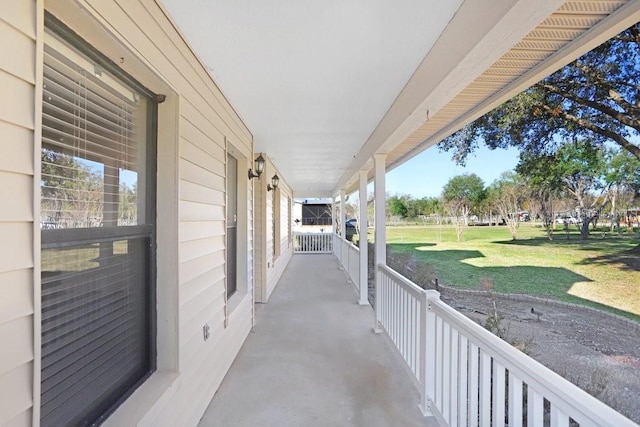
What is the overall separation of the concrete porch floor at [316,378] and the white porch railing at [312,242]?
27.8 feet

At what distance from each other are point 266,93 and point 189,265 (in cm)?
163

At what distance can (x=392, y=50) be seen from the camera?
2156mm

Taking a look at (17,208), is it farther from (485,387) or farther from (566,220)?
(566,220)

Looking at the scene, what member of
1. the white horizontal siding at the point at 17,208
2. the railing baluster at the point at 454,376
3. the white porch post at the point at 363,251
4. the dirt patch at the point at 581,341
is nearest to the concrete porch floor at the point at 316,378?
the railing baluster at the point at 454,376

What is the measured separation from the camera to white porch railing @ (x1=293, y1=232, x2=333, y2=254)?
13531mm

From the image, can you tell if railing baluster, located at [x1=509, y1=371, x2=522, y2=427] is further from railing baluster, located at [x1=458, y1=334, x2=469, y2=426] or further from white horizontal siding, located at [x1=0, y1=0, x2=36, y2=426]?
white horizontal siding, located at [x1=0, y1=0, x2=36, y2=426]

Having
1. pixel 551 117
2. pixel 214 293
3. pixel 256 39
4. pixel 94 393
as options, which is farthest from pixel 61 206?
pixel 551 117

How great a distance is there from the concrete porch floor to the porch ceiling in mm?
2224

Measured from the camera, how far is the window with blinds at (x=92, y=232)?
120 cm

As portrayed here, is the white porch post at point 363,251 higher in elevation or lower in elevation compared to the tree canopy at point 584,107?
lower

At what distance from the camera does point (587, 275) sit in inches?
75.1

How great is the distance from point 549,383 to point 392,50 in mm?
1939

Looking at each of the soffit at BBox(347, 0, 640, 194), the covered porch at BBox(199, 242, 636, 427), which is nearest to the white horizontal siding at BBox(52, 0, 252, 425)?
the covered porch at BBox(199, 242, 636, 427)

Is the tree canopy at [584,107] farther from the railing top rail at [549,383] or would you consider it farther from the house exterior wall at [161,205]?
the house exterior wall at [161,205]
